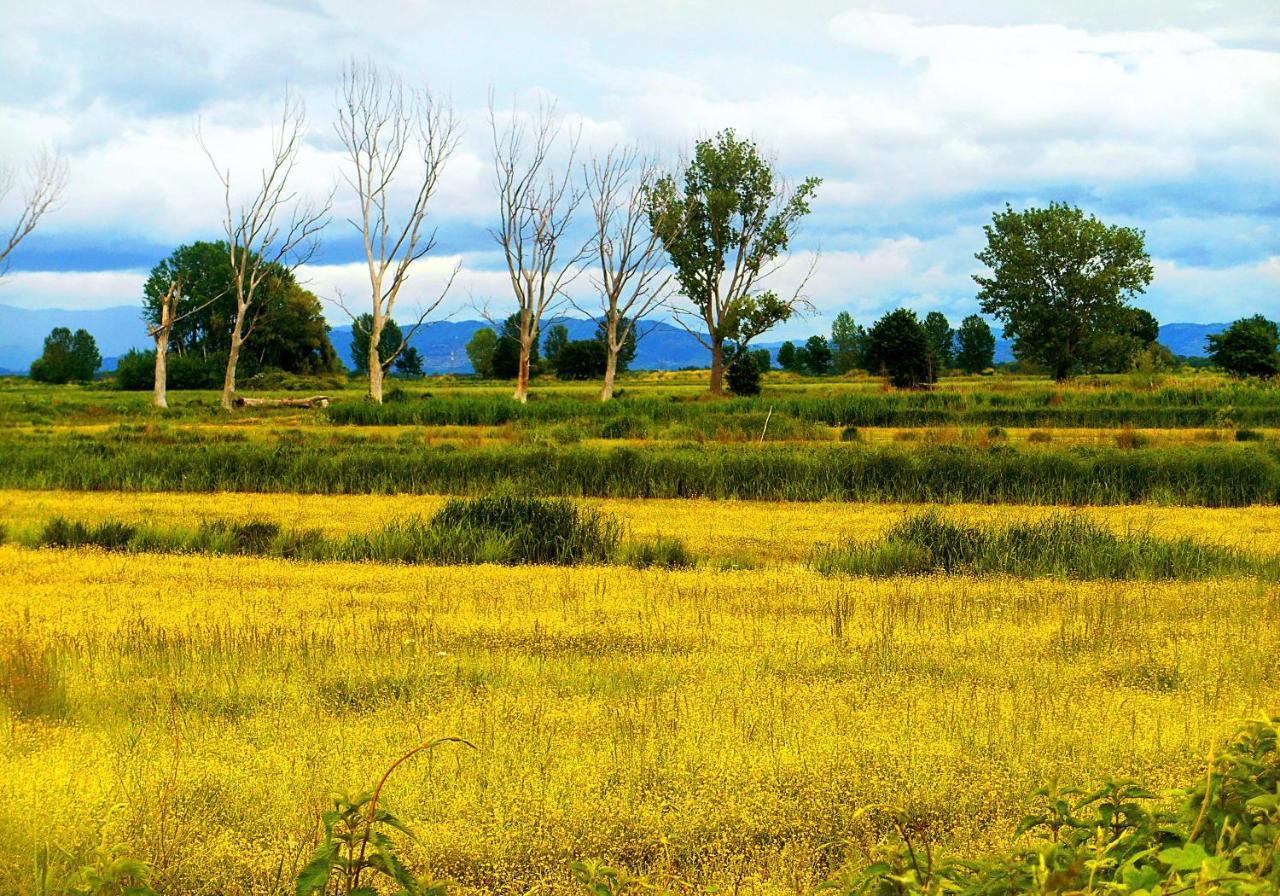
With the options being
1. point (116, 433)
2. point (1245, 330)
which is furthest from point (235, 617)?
point (1245, 330)

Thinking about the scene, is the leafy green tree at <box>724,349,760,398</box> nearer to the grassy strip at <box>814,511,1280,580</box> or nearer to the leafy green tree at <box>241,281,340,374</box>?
the leafy green tree at <box>241,281,340,374</box>

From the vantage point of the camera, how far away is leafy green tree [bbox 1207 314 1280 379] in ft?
231

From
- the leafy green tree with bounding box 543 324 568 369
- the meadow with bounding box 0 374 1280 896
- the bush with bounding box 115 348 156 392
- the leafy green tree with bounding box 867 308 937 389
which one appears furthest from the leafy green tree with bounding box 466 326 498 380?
the meadow with bounding box 0 374 1280 896

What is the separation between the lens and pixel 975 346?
12369 centimetres

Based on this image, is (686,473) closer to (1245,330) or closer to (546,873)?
(546,873)

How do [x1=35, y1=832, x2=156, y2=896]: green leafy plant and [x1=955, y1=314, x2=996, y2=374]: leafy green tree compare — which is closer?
[x1=35, y1=832, x2=156, y2=896]: green leafy plant

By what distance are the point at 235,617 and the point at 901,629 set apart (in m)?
5.70

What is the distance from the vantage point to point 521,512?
51.0ft

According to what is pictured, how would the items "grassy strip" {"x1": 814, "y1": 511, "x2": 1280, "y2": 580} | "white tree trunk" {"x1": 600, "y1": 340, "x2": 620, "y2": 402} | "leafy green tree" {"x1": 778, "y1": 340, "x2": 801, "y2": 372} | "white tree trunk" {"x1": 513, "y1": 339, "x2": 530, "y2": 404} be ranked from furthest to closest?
"leafy green tree" {"x1": 778, "y1": 340, "x2": 801, "y2": 372} < "white tree trunk" {"x1": 600, "y1": 340, "x2": 620, "y2": 402} < "white tree trunk" {"x1": 513, "y1": 339, "x2": 530, "y2": 404} < "grassy strip" {"x1": 814, "y1": 511, "x2": 1280, "y2": 580}

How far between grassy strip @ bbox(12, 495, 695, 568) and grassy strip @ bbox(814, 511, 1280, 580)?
7.75ft

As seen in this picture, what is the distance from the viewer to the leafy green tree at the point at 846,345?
123438mm

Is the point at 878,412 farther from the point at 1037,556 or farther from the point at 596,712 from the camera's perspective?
the point at 596,712

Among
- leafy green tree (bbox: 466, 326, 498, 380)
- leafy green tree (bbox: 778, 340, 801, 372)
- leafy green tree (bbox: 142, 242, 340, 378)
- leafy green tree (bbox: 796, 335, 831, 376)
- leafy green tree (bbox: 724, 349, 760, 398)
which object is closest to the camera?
leafy green tree (bbox: 724, 349, 760, 398)

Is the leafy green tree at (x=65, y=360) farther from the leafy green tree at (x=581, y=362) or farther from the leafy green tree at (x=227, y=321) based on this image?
the leafy green tree at (x=581, y=362)
